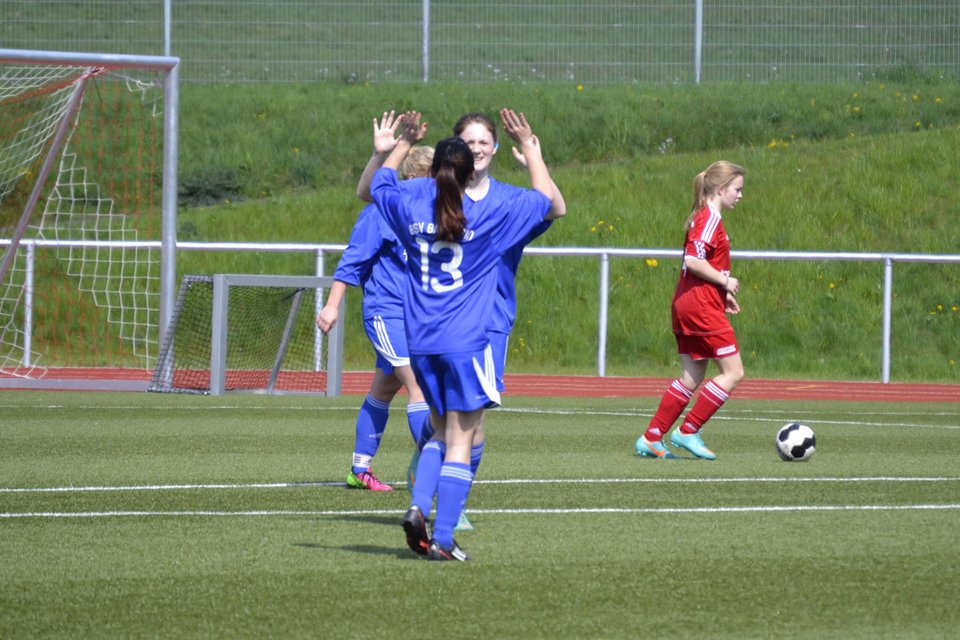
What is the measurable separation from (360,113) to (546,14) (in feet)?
11.7

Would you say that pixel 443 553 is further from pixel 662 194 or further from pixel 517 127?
pixel 662 194

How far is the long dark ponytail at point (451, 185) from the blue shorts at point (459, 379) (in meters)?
0.43

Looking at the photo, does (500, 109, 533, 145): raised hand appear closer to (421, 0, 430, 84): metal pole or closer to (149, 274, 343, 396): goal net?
(149, 274, 343, 396): goal net

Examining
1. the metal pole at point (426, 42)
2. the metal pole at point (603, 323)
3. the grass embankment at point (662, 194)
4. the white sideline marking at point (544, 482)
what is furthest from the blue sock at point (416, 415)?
the metal pole at point (426, 42)

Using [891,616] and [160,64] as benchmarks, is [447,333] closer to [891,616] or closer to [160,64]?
[891,616]

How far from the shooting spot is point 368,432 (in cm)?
792

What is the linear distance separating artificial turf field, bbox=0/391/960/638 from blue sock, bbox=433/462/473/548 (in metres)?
0.13

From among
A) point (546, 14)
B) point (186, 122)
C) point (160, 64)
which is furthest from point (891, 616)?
point (186, 122)

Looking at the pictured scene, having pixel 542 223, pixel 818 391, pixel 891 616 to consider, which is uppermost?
pixel 542 223

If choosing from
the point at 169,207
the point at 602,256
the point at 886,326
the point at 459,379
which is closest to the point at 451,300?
the point at 459,379

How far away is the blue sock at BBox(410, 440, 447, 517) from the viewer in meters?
5.66

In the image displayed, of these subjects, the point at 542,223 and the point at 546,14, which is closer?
the point at 542,223

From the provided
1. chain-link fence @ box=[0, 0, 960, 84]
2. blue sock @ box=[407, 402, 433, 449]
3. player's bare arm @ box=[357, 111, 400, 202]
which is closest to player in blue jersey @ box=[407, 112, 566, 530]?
player's bare arm @ box=[357, 111, 400, 202]

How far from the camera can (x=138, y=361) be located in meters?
16.8
